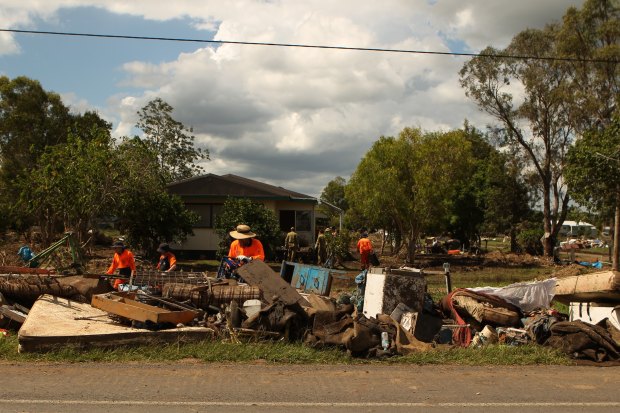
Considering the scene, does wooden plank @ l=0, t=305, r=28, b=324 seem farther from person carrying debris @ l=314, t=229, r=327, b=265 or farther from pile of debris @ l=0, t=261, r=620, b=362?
person carrying debris @ l=314, t=229, r=327, b=265

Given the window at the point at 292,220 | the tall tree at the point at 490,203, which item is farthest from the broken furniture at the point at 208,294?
the tall tree at the point at 490,203

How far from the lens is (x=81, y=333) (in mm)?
8758

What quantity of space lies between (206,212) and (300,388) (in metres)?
24.0

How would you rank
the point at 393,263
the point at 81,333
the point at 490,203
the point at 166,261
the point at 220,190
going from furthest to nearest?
the point at 490,203 → the point at 393,263 → the point at 220,190 → the point at 166,261 → the point at 81,333

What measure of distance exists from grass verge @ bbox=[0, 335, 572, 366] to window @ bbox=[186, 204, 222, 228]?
69.2ft

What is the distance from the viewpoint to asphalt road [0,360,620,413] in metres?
6.45

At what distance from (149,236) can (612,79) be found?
2466cm

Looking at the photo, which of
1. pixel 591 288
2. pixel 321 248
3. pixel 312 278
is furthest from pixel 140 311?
pixel 321 248

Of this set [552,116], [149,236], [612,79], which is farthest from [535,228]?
[149,236]

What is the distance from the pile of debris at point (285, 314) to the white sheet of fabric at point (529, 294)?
18 mm

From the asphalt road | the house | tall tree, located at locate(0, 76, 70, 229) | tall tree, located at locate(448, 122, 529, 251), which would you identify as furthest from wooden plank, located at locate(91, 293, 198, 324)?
tall tree, located at locate(448, 122, 529, 251)

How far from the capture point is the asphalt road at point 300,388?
21.2 ft

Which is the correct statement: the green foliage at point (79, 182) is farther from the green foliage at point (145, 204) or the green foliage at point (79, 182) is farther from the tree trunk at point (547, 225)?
the tree trunk at point (547, 225)

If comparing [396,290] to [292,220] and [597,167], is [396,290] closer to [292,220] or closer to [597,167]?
[597,167]
